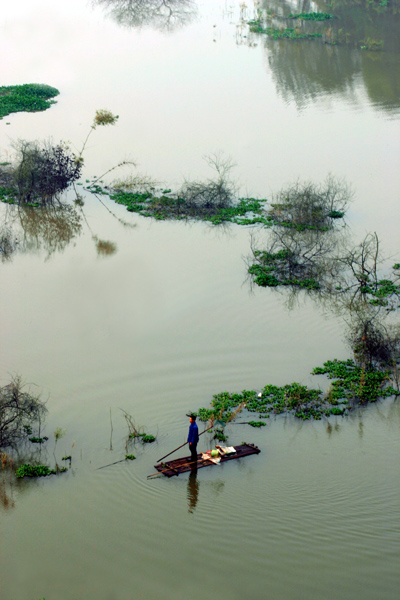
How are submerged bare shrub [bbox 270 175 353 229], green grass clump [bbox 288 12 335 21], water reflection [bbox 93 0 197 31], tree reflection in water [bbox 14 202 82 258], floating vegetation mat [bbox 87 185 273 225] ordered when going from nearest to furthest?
tree reflection in water [bbox 14 202 82 258] < submerged bare shrub [bbox 270 175 353 229] < floating vegetation mat [bbox 87 185 273 225] < green grass clump [bbox 288 12 335 21] < water reflection [bbox 93 0 197 31]

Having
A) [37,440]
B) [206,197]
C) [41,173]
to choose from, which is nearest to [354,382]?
[37,440]

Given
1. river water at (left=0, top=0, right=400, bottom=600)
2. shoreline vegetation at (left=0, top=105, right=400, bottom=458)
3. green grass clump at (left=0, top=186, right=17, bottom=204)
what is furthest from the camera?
green grass clump at (left=0, top=186, right=17, bottom=204)

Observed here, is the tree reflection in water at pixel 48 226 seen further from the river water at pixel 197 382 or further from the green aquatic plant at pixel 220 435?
the green aquatic plant at pixel 220 435

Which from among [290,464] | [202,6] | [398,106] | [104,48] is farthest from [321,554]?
[202,6]

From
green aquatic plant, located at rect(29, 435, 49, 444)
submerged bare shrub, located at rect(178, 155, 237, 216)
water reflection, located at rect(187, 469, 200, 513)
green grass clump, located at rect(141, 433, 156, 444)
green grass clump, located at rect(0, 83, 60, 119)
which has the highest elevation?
green grass clump, located at rect(0, 83, 60, 119)

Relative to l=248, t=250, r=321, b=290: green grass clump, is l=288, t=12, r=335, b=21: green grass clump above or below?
above

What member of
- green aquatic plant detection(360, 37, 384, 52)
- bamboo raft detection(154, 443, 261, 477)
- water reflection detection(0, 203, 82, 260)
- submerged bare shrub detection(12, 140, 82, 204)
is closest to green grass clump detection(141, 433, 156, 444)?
bamboo raft detection(154, 443, 261, 477)

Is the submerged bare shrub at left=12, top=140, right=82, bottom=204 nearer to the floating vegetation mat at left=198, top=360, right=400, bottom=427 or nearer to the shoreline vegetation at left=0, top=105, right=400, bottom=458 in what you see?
the shoreline vegetation at left=0, top=105, right=400, bottom=458
